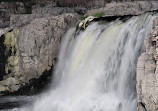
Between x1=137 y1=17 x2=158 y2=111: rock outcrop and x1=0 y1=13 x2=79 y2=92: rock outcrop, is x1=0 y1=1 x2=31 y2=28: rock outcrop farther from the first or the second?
x1=137 y1=17 x2=158 y2=111: rock outcrop

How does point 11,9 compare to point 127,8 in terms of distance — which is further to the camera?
point 11,9

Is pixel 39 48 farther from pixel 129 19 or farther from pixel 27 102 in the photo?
pixel 129 19

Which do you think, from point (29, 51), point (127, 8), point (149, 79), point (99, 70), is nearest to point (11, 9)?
point (29, 51)

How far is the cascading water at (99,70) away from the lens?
38.7ft

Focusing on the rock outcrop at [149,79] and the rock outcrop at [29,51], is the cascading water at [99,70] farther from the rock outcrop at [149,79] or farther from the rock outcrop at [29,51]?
the rock outcrop at [149,79]

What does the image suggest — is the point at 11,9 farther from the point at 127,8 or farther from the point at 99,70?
the point at 99,70

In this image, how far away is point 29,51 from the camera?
1698 centimetres

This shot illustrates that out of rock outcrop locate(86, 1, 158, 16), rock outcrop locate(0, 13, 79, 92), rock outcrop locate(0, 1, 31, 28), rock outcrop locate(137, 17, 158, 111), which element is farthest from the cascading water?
rock outcrop locate(0, 1, 31, 28)

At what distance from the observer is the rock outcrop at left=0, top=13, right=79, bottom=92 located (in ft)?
55.6

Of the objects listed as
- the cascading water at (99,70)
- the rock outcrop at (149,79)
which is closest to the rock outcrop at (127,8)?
the cascading water at (99,70)

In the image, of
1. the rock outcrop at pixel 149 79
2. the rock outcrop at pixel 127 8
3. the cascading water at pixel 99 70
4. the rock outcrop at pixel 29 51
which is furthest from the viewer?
the rock outcrop at pixel 127 8

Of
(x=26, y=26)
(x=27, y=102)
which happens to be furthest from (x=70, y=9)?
(x=27, y=102)

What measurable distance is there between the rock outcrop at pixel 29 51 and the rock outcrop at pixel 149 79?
8.42 m

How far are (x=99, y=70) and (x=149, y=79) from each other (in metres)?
4.72
